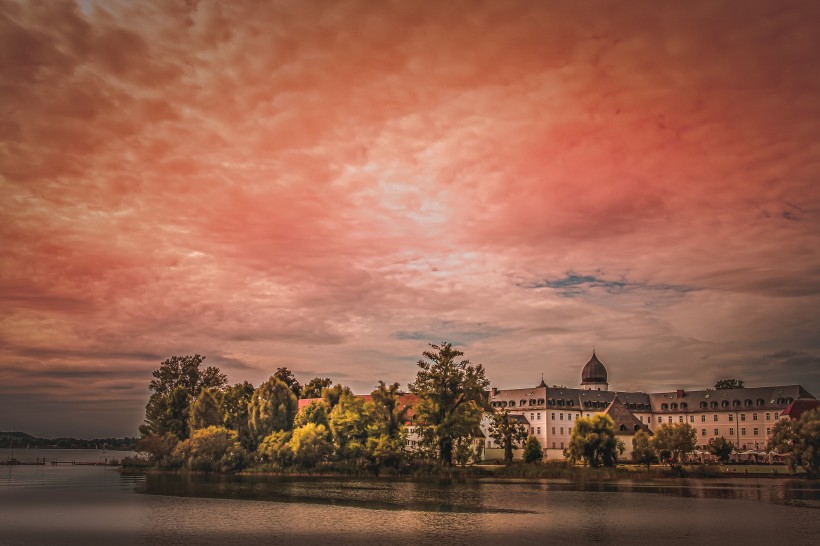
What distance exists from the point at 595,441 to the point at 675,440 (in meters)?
24.1

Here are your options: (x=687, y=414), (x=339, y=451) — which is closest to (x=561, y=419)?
(x=687, y=414)

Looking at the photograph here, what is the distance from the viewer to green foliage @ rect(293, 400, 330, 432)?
114188mm

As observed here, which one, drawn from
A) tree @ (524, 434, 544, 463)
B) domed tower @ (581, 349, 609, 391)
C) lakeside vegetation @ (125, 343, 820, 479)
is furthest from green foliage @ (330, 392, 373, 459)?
domed tower @ (581, 349, 609, 391)

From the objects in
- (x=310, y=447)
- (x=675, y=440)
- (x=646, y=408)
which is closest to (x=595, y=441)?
(x=675, y=440)

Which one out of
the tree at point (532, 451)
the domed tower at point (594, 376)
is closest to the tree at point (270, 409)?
the tree at point (532, 451)

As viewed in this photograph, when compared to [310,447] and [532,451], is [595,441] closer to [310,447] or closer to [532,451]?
[532,451]

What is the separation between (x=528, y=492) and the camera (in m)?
74.0

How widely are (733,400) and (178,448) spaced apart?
388 ft

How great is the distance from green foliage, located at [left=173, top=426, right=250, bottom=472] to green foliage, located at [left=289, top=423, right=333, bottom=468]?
10.3 metres

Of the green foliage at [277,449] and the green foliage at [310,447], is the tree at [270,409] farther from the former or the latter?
the green foliage at [310,447]

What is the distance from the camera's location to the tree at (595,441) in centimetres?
10288

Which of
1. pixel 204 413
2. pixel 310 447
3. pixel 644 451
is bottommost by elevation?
pixel 644 451

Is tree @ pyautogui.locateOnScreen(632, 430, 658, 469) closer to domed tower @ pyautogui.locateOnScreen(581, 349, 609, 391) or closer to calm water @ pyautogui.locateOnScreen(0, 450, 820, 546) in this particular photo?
calm water @ pyautogui.locateOnScreen(0, 450, 820, 546)

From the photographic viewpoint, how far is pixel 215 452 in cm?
11381
